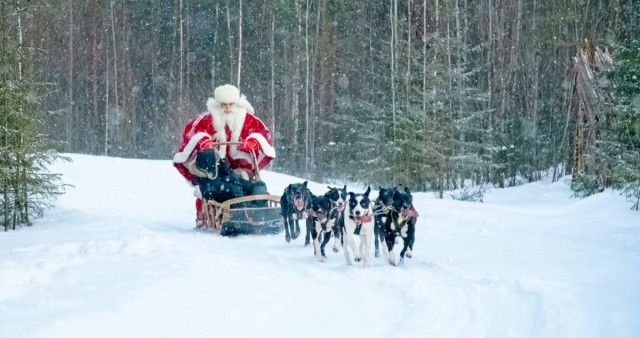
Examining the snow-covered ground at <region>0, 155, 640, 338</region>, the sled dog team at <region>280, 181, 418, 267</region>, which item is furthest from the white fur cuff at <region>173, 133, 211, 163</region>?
the sled dog team at <region>280, 181, 418, 267</region>

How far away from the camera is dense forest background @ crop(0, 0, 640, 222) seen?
16.3 meters

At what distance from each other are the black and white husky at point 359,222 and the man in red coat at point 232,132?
12.0 feet

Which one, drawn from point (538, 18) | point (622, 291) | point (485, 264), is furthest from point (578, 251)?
point (538, 18)

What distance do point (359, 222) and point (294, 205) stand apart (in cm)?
173

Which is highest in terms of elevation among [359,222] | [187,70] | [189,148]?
[187,70]

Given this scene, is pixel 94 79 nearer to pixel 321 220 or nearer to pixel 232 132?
pixel 232 132

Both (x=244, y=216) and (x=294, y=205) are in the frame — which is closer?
(x=294, y=205)

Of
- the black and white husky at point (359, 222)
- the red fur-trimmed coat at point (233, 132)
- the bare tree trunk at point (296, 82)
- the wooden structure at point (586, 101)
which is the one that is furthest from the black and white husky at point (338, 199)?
the bare tree trunk at point (296, 82)

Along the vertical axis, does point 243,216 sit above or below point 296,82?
below

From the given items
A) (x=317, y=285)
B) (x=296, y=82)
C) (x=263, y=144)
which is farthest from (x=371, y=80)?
(x=317, y=285)

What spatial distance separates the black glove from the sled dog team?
7.51 feet

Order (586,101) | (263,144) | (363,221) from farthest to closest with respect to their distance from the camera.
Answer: (586,101) → (263,144) → (363,221)

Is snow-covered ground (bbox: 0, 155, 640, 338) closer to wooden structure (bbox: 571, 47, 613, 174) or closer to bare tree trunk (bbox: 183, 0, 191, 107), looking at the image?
wooden structure (bbox: 571, 47, 613, 174)

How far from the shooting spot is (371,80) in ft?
98.5
